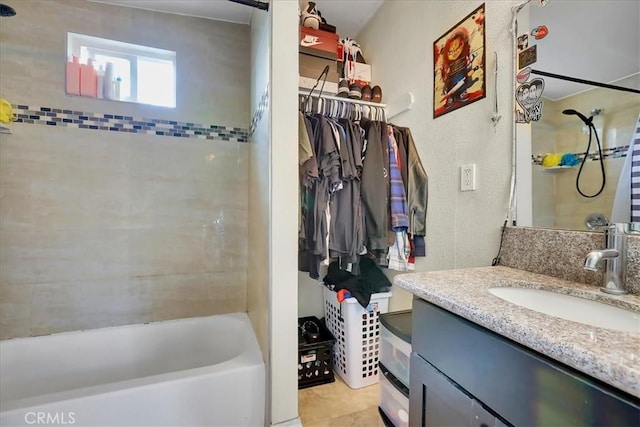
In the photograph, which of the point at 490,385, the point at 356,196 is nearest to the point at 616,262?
the point at 490,385

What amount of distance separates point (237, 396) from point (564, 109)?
5.68ft

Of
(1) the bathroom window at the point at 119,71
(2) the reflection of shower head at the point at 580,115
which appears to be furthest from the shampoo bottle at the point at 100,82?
(2) the reflection of shower head at the point at 580,115

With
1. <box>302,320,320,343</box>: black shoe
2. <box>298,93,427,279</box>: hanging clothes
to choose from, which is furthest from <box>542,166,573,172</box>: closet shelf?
<box>302,320,320,343</box>: black shoe

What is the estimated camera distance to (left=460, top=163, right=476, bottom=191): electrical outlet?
1.25 m

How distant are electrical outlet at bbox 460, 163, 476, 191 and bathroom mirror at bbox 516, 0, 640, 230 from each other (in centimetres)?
20

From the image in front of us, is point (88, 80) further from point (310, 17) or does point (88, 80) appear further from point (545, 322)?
point (545, 322)

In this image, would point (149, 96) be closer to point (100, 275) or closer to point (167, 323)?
point (100, 275)

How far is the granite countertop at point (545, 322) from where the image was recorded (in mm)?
391

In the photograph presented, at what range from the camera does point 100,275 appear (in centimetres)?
176

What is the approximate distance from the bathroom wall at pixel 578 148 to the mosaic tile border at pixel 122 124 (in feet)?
5.75

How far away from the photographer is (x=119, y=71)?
1.86 metres

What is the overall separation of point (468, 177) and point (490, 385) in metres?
0.95

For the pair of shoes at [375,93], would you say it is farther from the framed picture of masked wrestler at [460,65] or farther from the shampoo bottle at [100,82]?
the shampoo bottle at [100,82]

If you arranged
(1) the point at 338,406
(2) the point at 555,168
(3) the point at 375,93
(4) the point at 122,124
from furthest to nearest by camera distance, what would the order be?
(3) the point at 375,93, (4) the point at 122,124, (1) the point at 338,406, (2) the point at 555,168
